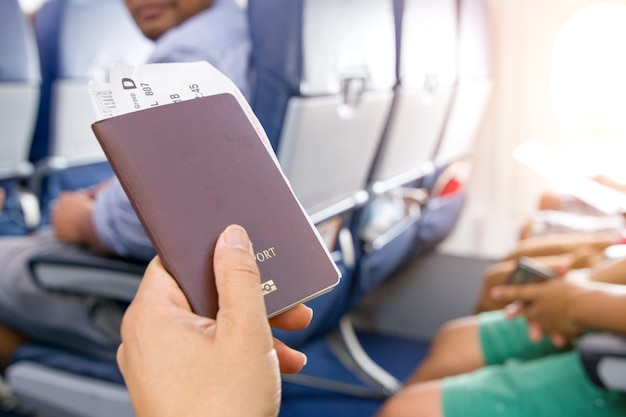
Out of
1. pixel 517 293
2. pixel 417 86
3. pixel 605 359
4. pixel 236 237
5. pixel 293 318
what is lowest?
pixel 517 293

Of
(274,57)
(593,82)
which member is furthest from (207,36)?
(593,82)

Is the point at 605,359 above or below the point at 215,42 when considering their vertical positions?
below

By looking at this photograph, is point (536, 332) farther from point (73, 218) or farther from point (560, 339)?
point (73, 218)

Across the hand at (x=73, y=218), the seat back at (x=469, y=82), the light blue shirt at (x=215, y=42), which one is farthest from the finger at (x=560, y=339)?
the seat back at (x=469, y=82)

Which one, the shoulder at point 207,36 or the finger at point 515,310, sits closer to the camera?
the shoulder at point 207,36

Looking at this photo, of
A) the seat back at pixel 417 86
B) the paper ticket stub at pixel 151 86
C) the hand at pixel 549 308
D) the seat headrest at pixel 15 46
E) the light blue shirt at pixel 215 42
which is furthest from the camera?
the seat headrest at pixel 15 46

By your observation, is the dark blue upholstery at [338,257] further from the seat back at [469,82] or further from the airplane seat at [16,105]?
the airplane seat at [16,105]

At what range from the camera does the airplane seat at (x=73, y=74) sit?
217cm

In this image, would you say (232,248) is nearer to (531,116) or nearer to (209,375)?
(209,375)

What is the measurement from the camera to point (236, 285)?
478mm

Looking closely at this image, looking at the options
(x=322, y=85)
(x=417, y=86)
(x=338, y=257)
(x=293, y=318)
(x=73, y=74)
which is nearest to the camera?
(x=293, y=318)

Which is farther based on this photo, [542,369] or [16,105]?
[16,105]

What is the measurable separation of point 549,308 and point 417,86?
751 millimetres

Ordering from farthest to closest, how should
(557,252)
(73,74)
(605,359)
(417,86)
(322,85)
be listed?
1. (73,74)
2. (557,252)
3. (417,86)
4. (322,85)
5. (605,359)
